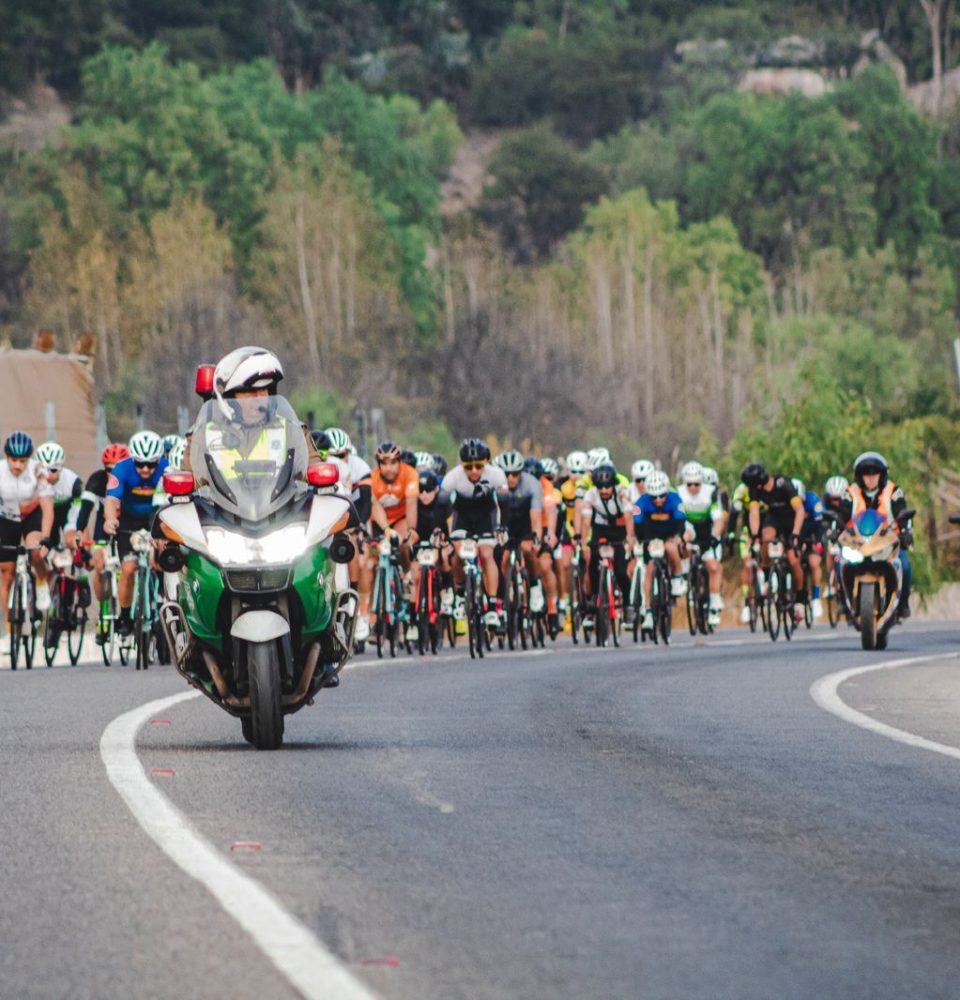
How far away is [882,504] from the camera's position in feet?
86.8

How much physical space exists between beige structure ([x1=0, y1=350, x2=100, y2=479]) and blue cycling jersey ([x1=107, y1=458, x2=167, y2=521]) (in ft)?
62.9

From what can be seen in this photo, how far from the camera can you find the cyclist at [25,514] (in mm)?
23938

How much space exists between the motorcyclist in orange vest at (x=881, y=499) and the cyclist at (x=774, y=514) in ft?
13.3

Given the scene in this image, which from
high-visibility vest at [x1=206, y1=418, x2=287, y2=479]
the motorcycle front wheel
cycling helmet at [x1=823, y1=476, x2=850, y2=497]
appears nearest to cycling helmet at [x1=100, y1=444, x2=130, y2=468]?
high-visibility vest at [x1=206, y1=418, x2=287, y2=479]

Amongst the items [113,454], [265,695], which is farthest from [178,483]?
[113,454]

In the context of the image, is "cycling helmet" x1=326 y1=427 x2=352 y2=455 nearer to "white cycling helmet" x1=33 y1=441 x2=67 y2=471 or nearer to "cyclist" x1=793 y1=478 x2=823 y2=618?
"white cycling helmet" x1=33 y1=441 x2=67 y2=471

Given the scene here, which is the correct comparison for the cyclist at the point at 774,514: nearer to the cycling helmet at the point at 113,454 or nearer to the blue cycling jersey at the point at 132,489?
the cycling helmet at the point at 113,454

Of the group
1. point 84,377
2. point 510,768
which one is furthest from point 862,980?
point 84,377

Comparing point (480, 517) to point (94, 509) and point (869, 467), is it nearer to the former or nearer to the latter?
point (869, 467)

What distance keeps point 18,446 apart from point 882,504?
7.67 metres

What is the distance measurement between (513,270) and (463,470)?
83070 millimetres

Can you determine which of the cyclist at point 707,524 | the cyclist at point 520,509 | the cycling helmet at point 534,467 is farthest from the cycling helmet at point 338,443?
the cyclist at point 707,524

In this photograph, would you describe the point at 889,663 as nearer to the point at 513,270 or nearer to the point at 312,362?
the point at 312,362

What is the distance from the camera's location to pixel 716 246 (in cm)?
11506
